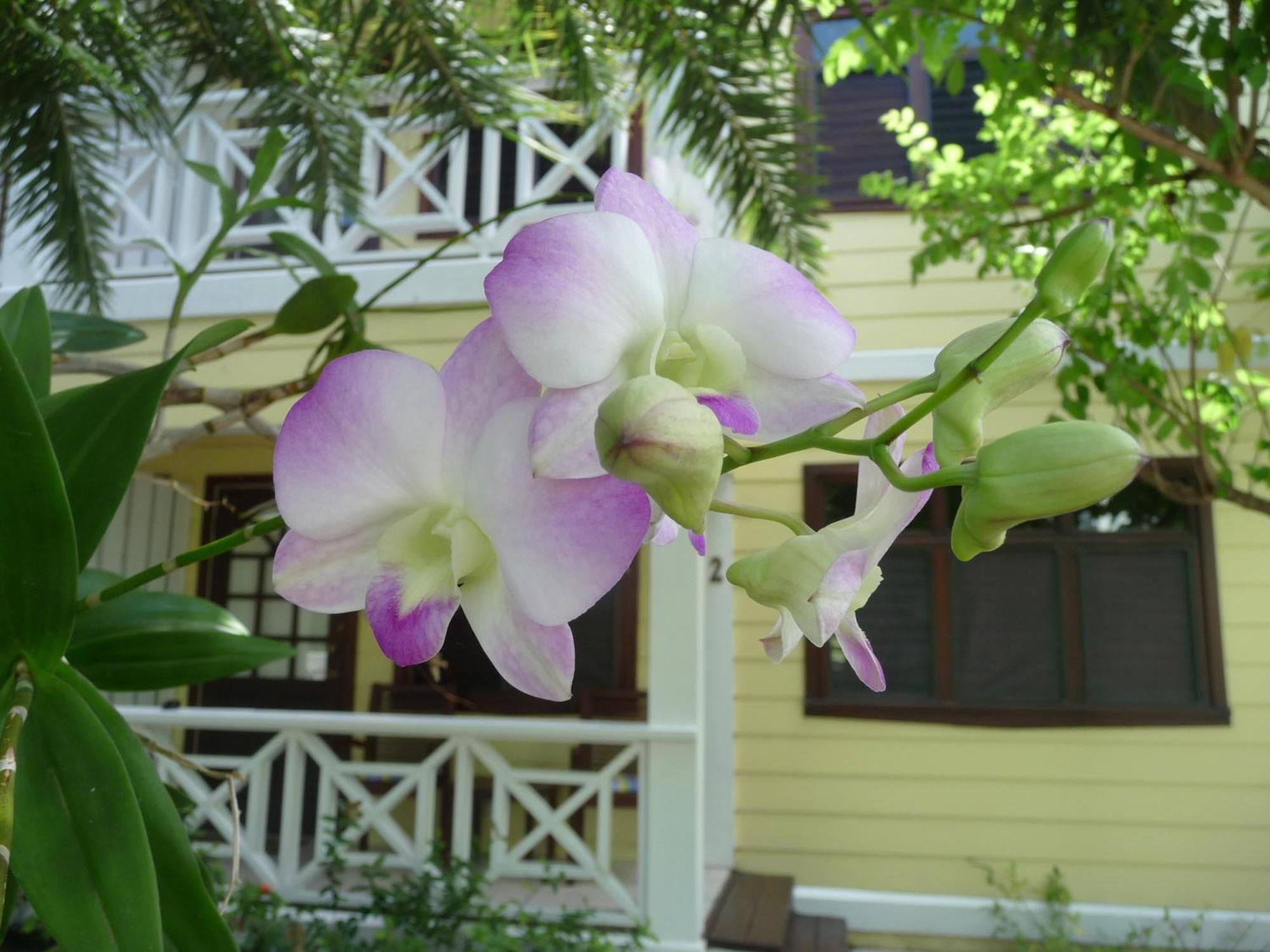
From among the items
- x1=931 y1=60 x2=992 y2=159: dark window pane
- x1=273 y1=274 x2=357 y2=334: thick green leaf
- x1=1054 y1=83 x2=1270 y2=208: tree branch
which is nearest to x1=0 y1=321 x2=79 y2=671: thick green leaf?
x1=273 y1=274 x2=357 y2=334: thick green leaf

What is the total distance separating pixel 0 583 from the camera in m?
0.42

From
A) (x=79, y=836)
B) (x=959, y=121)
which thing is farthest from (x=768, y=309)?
(x=959, y=121)

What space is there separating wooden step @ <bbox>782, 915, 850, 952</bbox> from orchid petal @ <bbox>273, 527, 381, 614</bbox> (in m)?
4.11

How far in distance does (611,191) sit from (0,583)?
1.04ft

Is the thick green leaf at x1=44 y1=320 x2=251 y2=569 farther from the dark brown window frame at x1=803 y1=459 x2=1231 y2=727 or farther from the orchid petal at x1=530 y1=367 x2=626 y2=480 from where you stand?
the dark brown window frame at x1=803 y1=459 x2=1231 y2=727

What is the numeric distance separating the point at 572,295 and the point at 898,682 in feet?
16.0

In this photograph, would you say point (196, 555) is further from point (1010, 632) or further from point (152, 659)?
point (1010, 632)

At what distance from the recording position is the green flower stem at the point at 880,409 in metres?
0.31

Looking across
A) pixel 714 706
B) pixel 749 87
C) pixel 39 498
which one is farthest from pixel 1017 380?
pixel 714 706

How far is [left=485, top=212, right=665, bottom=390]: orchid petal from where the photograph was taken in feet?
0.90

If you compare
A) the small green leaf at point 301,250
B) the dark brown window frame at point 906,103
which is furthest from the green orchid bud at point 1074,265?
the dark brown window frame at point 906,103

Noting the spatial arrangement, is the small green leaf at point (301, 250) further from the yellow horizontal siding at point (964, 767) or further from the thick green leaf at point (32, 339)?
the yellow horizontal siding at point (964, 767)

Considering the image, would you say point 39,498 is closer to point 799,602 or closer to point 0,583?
point 0,583

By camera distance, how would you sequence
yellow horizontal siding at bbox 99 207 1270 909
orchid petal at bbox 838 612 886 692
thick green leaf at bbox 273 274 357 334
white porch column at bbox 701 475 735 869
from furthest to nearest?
white porch column at bbox 701 475 735 869 < yellow horizontal siding at bbox 99 207 1270 909 < thick green leaf at bbox 273 274 357 334 < orchid petal at bbox 838 612 886 692
